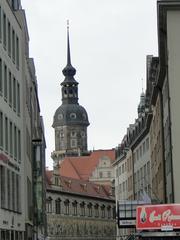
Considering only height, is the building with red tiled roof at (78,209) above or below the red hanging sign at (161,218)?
above

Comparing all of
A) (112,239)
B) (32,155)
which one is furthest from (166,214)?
(112,239)

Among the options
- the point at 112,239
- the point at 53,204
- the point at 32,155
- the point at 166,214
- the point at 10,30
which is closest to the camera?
the point at 166,214

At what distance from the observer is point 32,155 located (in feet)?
220

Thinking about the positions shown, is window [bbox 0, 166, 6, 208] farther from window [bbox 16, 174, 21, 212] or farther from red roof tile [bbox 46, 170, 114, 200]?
red roof tile [bbox 46, 170, 114, 200]

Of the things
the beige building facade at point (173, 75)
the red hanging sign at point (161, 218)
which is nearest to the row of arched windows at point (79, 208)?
the beige building facade at point (173, 75)

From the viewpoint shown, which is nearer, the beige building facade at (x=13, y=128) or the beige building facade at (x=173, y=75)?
the beige building facade at (x=13, y=128)

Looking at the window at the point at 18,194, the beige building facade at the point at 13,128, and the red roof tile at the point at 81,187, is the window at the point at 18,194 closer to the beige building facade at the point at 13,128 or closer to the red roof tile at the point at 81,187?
the beige building facade at the point at 13,128

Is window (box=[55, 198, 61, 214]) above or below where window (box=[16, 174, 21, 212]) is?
above

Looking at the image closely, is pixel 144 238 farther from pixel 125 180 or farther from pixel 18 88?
pixel 125 180

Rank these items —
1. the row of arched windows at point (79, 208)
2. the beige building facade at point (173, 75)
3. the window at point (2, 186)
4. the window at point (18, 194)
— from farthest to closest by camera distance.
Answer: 1. the row of arched windows at point (79, 208)
2. the beige building facade at point (173, 75)
3. the window at point (18, 194)
4. the window at point (2, 186)

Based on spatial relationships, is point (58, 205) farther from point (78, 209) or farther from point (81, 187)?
point (81, 187)

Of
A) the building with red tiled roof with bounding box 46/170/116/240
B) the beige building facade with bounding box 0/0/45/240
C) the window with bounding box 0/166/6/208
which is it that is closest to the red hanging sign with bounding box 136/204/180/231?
the beige building facade with bounding box 0/0/45/240

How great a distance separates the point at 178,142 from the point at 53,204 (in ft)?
313

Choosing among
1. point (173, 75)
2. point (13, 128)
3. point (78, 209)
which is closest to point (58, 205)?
point (78, 209)
